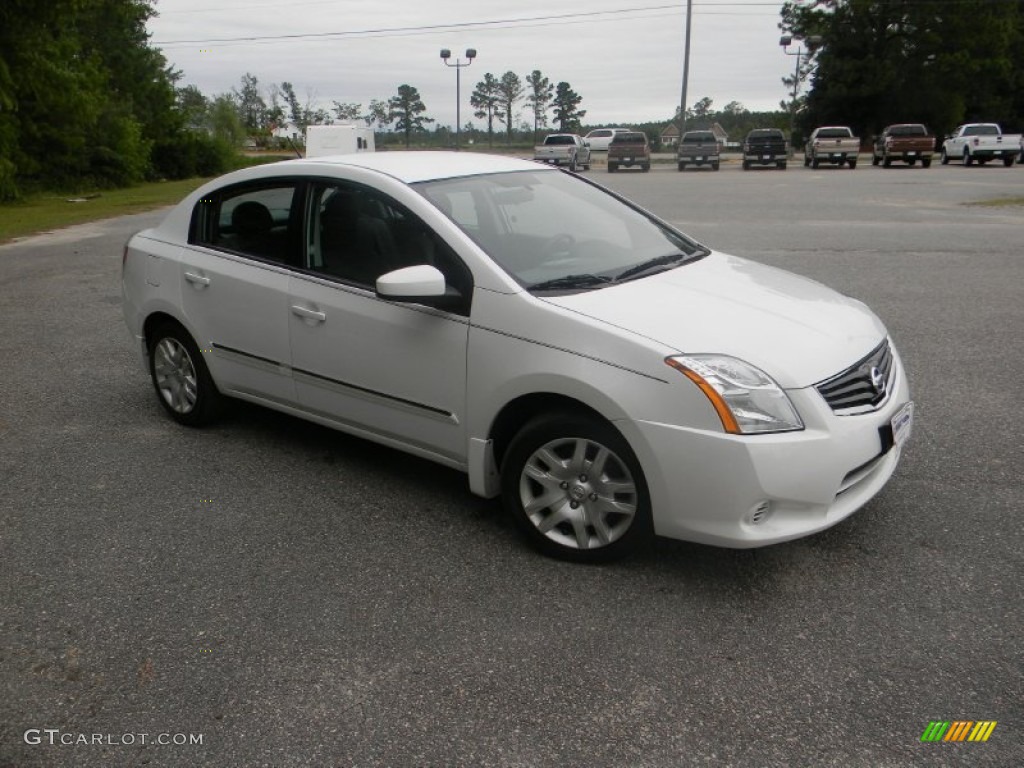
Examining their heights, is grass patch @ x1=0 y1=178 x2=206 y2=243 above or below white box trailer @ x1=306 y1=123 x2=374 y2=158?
below

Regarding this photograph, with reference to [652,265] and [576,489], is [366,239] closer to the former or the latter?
[652,265]

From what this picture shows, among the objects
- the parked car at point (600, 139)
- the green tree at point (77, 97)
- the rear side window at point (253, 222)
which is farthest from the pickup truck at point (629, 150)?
the rear side window at point (253, 222)

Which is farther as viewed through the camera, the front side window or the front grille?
the front side window

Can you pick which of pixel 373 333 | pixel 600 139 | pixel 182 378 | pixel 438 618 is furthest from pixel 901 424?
pixel 600 139

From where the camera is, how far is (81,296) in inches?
399

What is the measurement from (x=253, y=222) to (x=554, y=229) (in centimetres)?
167

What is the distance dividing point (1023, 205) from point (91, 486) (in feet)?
65.2

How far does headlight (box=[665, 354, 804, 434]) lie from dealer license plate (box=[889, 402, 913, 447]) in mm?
605

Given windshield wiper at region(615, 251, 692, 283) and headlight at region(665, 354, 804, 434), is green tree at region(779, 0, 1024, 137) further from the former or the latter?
headlight at region(665, 354, 804, 434)

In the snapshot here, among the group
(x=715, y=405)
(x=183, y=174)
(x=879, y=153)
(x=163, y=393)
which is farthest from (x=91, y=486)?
(x=879, y=153)

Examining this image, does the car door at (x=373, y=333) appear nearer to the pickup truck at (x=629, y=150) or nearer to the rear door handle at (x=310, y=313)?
the rear door handle at (x=310, y=313)

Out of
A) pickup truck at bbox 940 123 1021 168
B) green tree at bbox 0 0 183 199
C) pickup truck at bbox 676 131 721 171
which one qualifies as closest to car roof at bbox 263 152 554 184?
green tree at bbox 0 0 183 199

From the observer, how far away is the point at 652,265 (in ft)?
14.3

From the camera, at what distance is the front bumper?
3.28 m
